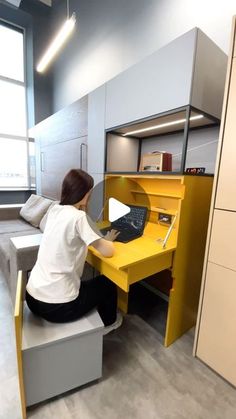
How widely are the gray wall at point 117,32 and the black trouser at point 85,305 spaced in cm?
209

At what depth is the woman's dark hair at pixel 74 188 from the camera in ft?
3.96

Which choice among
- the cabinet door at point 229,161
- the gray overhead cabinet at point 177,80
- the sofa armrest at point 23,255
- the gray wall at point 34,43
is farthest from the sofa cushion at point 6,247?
the gray wall at point 34,43

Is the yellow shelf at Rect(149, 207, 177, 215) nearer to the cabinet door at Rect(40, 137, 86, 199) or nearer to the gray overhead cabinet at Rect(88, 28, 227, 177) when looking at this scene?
the gray overhead cabinet at Rect(88, 28, 227, 177)

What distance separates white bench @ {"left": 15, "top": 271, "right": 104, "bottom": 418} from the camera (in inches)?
41.8

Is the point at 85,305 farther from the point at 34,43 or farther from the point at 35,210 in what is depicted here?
the point at 34,43

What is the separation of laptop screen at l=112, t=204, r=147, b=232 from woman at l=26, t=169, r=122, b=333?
52 centimetres

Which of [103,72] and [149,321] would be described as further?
[103,72]

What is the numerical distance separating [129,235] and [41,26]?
202 inches

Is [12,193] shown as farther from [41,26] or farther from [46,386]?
[46,386]

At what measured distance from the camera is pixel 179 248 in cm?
147

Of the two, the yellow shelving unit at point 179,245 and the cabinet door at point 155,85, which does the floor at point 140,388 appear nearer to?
the yellow shelving unit at point 179,245

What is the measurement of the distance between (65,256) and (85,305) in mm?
352

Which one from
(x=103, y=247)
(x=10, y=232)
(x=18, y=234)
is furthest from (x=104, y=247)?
(x=10, y=232)

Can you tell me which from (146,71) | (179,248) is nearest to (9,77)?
(146,71)
